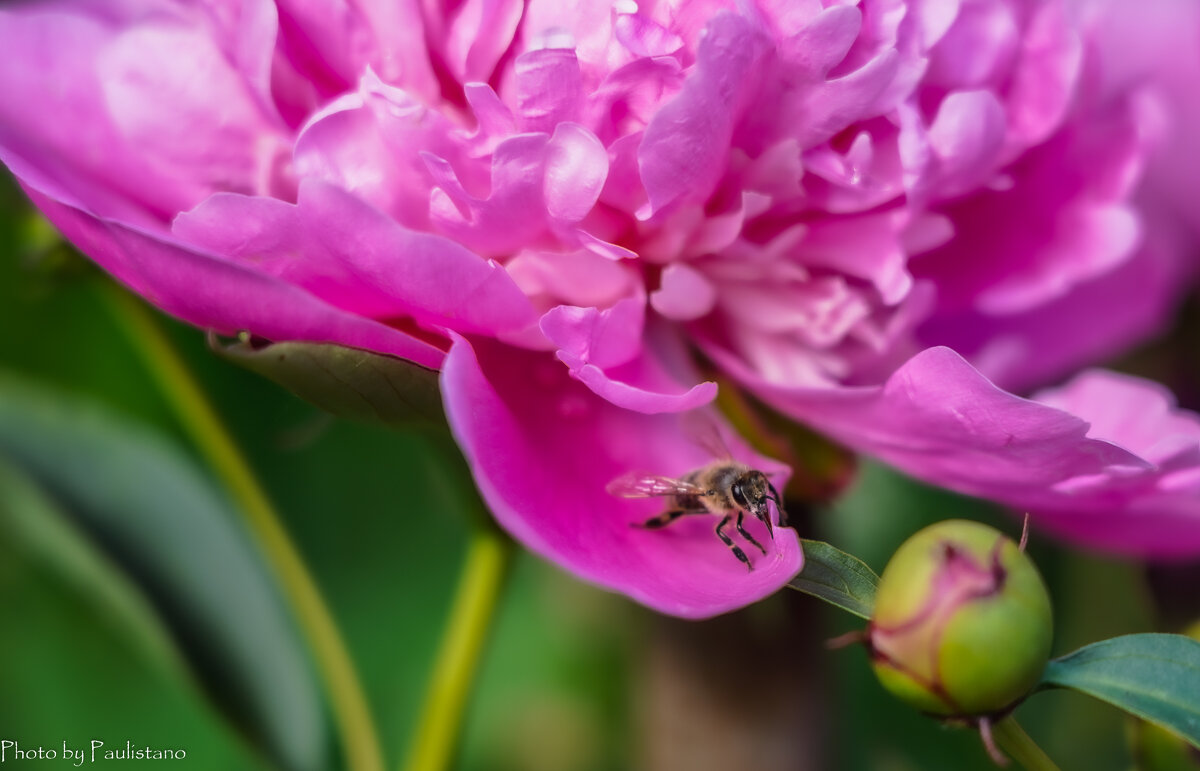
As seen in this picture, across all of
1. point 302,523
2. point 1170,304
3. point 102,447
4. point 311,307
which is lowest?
point 302,523

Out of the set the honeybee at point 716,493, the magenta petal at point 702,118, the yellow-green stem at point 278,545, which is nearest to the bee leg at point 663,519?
the honeybee at point 716,493

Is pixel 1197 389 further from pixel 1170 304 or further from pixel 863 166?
pixel 863 166

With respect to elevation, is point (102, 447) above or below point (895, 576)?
below

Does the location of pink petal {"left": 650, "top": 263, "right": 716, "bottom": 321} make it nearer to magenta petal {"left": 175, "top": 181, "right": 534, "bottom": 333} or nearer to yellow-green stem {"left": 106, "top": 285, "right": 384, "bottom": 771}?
magenta petal {"left": 175, "top": 181, "right": 534, "bottom": 333}

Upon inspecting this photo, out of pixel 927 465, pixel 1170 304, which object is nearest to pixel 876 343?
pixel 927 465

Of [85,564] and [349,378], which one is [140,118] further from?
[85,564]
